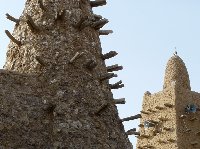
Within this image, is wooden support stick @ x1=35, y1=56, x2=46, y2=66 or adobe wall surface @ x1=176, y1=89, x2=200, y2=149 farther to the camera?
adobe wall surface @ x1=176, y1=89, x2=200, y2=149

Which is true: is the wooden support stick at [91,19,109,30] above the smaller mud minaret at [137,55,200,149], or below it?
below

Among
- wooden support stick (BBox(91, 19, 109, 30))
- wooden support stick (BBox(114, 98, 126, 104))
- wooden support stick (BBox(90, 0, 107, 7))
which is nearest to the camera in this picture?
wooden support stick (BBox(114, 98, 126, 104))

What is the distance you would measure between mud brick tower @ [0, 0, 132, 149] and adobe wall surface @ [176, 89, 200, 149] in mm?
18317

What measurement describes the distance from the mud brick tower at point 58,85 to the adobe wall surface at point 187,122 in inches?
721

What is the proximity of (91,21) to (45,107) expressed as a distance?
2770 millimetres

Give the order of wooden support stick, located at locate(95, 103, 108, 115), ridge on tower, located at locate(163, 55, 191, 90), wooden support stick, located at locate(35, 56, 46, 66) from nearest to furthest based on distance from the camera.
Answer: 1. wooden support stick, located at locate(95, 103, 108, 115)
2. wooden support stick, located at locate(35, 56, 46, 66)
3. ridge on tower, located at locate(163, 55, 191, 90)

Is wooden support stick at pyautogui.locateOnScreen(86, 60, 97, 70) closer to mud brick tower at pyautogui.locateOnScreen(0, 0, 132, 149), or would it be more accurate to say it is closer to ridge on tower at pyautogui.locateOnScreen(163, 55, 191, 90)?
mud brick tower at pyautogui.locateOnScreen(0, 0, 132, 149)

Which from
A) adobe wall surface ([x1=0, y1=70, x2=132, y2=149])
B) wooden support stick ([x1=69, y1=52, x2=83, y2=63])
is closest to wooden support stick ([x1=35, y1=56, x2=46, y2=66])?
adobe wall surface ([x1=0, y1=70, x2=132, y2=149])

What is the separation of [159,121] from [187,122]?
1.79 m

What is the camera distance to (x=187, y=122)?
28.1 m

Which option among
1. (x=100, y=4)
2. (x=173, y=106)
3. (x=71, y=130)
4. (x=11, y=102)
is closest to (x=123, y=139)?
(x=71, y=130)

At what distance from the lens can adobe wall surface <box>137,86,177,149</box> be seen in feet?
89.8

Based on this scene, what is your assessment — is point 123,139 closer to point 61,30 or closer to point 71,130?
point 71,130

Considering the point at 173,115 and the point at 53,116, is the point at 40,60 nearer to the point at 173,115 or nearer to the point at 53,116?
the point at 53,116
